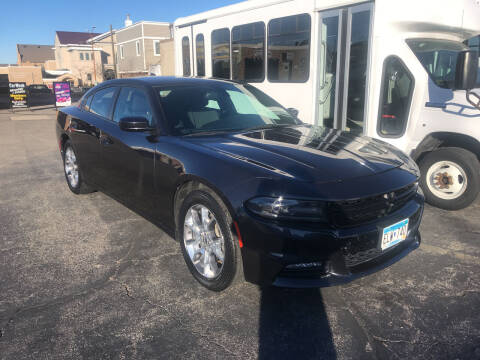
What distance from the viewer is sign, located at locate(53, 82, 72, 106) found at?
18.1 metres

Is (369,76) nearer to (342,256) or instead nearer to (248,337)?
(342,256)

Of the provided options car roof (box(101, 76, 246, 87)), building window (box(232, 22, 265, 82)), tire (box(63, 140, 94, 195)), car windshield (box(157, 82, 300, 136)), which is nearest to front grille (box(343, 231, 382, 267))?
car windshield (box(157, 82, 300, 136))

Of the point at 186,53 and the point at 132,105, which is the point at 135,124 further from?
the point at 186,53

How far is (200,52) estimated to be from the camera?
8719 mm

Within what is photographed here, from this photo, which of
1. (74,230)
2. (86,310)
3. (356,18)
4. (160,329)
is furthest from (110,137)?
(356,18)

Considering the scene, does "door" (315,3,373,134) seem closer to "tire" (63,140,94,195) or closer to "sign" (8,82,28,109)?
"tire" (63,140,94,195)

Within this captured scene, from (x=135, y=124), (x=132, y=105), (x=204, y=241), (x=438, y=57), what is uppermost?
(x=438, y=57)

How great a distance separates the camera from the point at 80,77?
65.2 metres

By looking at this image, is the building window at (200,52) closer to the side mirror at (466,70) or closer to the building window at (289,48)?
the building window at (289,48)

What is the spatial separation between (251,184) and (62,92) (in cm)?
1842

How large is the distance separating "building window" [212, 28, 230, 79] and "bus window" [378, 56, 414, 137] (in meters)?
3.65

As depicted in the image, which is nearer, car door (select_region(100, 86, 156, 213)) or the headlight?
the headlight

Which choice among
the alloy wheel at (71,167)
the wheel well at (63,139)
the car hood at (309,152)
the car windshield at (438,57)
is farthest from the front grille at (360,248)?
the wheel well at (63,139)

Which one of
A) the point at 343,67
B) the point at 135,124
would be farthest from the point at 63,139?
the point at 343,67
